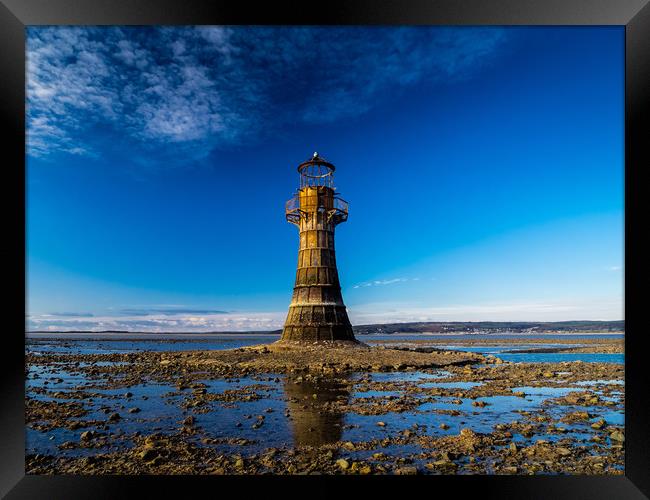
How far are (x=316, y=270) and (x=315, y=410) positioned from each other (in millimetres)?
20133

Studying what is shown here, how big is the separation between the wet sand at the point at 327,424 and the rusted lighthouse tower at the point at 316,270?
10.4 metres

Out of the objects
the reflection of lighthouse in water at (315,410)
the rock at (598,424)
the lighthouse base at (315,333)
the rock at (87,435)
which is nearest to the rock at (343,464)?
the reflection of lighthouse in water at (315,410)

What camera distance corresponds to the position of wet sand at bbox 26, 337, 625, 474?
7.70 m

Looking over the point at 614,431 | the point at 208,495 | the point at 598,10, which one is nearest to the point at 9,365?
the point at 208,495

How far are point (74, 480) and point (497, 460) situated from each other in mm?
7641

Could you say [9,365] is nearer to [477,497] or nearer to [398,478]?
[398,478]

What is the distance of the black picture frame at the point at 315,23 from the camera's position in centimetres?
606

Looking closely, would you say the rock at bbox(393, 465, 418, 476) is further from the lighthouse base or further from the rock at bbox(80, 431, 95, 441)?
the lighthouse base

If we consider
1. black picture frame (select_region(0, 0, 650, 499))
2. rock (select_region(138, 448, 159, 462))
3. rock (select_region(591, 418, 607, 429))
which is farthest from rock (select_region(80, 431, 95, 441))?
rock (select_region(591, 418, 607, 429))

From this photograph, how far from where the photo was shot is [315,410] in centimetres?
1191

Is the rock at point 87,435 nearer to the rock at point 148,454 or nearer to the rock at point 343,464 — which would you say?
the rock at point 148,454

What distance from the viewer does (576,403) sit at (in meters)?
13.5

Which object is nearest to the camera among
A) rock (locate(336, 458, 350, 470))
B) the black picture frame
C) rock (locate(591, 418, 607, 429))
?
the black picture frame

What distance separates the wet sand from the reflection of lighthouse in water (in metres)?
0.05
